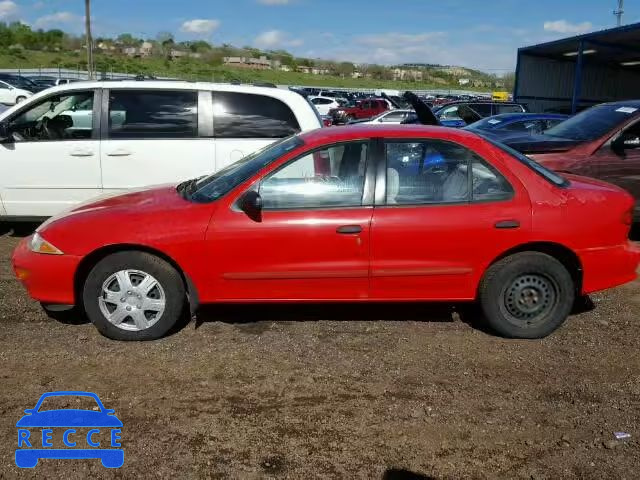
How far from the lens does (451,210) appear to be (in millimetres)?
4223

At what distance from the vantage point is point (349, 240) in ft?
13.6

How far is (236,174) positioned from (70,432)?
207 cm

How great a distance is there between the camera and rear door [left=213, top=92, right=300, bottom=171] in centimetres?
654

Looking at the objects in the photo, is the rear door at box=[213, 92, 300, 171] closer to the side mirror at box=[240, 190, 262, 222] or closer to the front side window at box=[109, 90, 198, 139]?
the front side window at box=[109, 90, 198, 139]

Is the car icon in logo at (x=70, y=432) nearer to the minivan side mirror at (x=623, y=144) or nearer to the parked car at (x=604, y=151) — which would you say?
the parked car at (x=604, y=151)

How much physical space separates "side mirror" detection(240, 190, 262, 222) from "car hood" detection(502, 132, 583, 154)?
13.5 feet

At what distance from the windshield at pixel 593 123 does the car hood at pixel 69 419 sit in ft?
20.0

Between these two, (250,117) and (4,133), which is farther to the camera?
(250,117)

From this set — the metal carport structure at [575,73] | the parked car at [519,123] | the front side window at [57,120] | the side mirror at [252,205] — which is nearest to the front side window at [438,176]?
the side mirror at [252,205]

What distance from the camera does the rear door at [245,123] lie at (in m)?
6.54

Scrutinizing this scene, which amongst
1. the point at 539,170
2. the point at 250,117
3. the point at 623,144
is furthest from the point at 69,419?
the point at 623,144

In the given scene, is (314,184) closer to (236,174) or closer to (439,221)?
(236,174)

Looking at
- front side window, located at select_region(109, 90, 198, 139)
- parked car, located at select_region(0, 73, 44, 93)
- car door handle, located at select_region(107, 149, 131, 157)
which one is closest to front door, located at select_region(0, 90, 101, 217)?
car door handle, located at select_region(107, 149, 131, 157)

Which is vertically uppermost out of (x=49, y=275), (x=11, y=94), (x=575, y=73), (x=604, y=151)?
(x=575, y=73)
